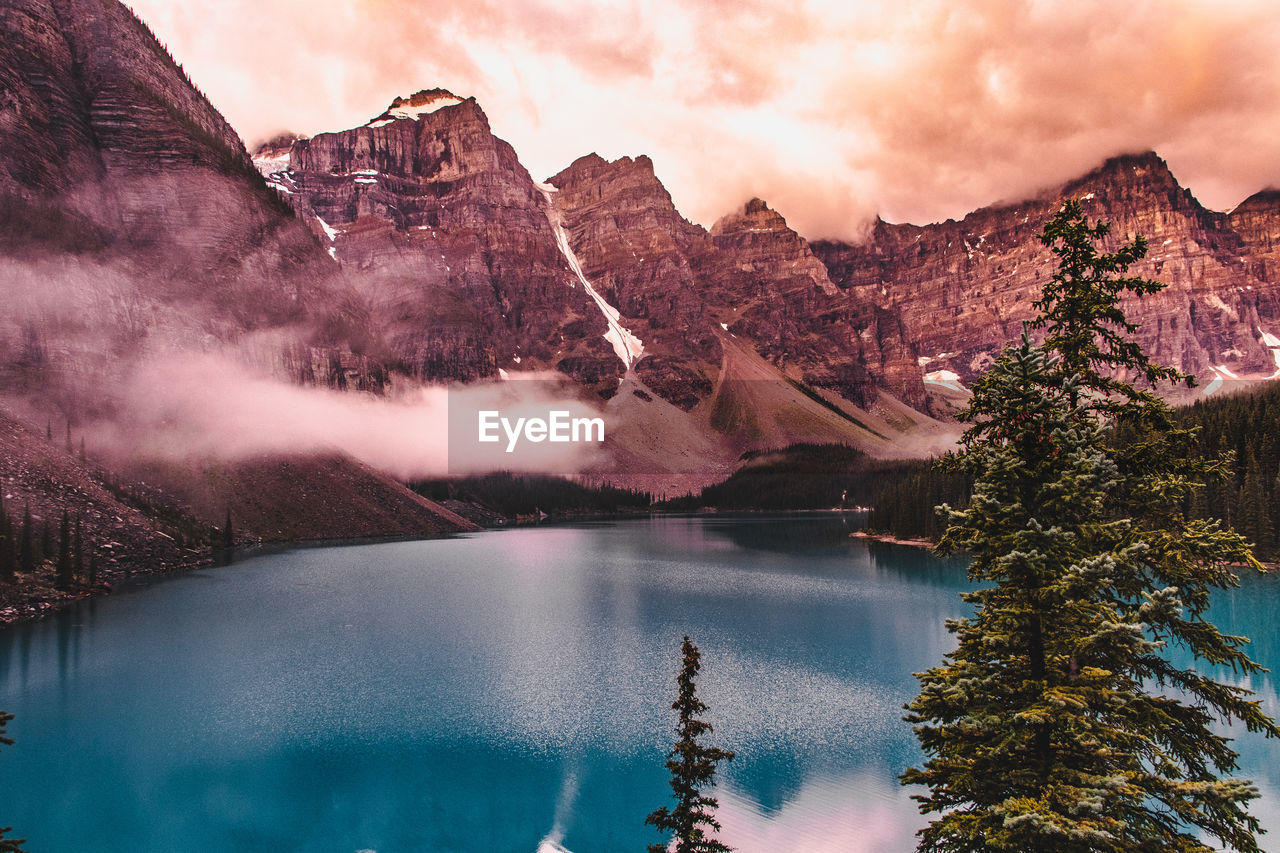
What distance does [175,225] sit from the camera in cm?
18525

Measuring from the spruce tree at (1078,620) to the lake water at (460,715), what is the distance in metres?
17.0

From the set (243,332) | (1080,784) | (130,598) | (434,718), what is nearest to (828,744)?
(434,718)

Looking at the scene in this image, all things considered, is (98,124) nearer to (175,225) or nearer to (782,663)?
(175,225)

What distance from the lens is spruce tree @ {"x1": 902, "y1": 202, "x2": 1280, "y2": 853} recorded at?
33.2 ft

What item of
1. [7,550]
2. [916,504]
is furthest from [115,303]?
[916,504]

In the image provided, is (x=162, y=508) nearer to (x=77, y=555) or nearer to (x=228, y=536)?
(x=228, y=536)

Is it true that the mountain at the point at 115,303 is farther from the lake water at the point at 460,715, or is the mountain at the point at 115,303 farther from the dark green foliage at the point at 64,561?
the lake water at the point at 460,715

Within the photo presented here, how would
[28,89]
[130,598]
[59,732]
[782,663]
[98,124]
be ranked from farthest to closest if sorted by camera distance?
[98,124], [28,89], [130,598], [782,663], [59,732]

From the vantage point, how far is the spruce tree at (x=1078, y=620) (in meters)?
10.1

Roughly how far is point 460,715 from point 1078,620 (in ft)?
118

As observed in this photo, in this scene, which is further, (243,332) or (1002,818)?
(243,332)

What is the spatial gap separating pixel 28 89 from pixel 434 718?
700 ft

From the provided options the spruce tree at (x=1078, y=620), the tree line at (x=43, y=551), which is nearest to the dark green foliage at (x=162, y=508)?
the tree line at (x=43, y=551)

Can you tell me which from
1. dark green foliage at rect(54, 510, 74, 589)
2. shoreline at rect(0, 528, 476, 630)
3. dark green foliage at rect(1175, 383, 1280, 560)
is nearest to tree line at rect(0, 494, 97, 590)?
dark green foliage at rect(54, 510, 74, 589)
